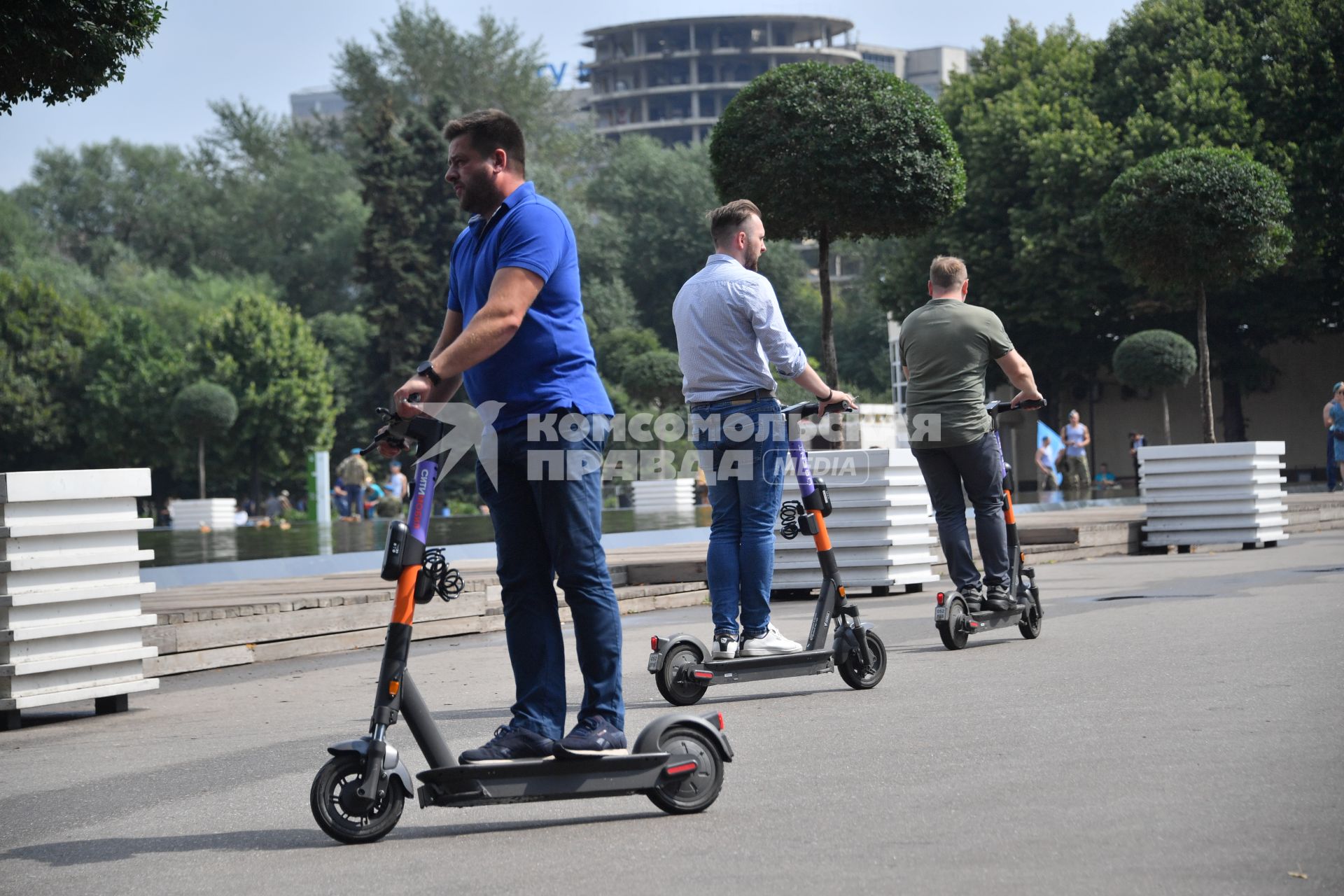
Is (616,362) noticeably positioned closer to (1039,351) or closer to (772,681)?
(1039,351)

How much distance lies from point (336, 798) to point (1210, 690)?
3544mm

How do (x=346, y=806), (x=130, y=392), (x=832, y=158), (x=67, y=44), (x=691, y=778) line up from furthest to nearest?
(x=130, y=392) < (x=832, y=158) < (x=67, y=44) < (x=691, y=778) < (x=346, y=806)

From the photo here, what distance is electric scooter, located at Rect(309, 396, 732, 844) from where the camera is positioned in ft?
13.3

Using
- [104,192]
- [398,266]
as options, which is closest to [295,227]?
[104,192]

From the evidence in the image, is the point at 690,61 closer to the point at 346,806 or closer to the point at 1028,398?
the point at 1028,398

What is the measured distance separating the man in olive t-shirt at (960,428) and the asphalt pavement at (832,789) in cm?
44

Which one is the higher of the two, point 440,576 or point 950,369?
point 950,369

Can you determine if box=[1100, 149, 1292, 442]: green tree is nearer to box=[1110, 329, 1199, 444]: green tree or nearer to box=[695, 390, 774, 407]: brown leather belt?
box=[695, 390, 774, 407]: brown leather belt

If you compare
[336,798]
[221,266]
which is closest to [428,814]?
[336,798]

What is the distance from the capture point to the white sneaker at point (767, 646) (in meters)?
6.65

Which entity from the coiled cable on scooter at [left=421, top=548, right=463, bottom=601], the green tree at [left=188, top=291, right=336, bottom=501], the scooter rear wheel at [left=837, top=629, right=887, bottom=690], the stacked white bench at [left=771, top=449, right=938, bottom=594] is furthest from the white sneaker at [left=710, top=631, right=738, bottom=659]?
the green tree at [left=188, top=291, right=336, bottom=501]

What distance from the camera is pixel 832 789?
4508 millimetres

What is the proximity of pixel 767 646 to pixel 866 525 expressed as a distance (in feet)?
16.5

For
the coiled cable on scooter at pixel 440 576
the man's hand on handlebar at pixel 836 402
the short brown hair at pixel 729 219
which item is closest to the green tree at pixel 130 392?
the short brown hair at pixel 729 219
